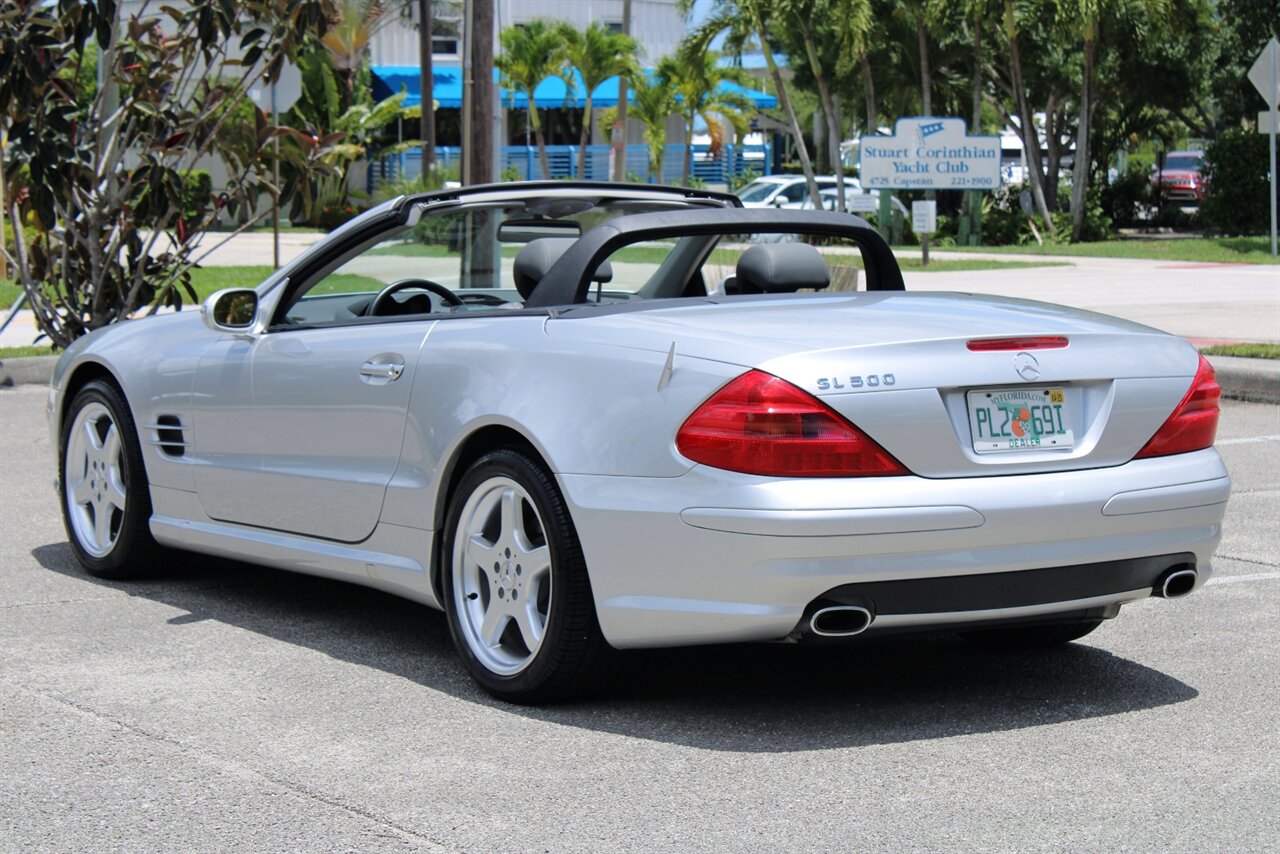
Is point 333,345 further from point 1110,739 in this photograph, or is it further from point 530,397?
point 1110,739

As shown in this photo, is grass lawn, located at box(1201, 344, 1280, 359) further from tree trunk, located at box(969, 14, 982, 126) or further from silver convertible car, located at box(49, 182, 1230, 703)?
tree trunk, located at box(969, 14, 982, 126)

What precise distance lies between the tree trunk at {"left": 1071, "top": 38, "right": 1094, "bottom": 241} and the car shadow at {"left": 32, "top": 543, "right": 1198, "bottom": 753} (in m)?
30.0

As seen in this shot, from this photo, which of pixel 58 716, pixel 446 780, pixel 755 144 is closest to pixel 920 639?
pixel 446 780

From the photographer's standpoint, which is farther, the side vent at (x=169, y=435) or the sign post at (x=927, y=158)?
the sign post at (x=927, y=158)

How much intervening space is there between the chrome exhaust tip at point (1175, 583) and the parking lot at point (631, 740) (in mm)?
318

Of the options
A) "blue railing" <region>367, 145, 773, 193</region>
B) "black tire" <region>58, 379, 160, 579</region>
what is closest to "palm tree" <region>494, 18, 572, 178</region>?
"blue railing" <region>367, 145, 773, 193</region>

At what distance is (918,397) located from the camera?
4.50 meters

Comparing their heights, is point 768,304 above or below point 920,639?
above

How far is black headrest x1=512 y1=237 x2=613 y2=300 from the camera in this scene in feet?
18.1

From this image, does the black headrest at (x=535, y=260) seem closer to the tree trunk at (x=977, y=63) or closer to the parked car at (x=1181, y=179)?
the tree trunk at (x=977, y=63)

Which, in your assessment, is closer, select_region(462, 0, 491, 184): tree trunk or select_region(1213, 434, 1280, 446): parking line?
select_region(1213, 434, 1280, 446): parking line

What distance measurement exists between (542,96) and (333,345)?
47.2 meters

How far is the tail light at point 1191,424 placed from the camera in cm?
486

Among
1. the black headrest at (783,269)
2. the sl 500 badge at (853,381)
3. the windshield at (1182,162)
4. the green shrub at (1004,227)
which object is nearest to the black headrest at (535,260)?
the black headrest at (783,269)
